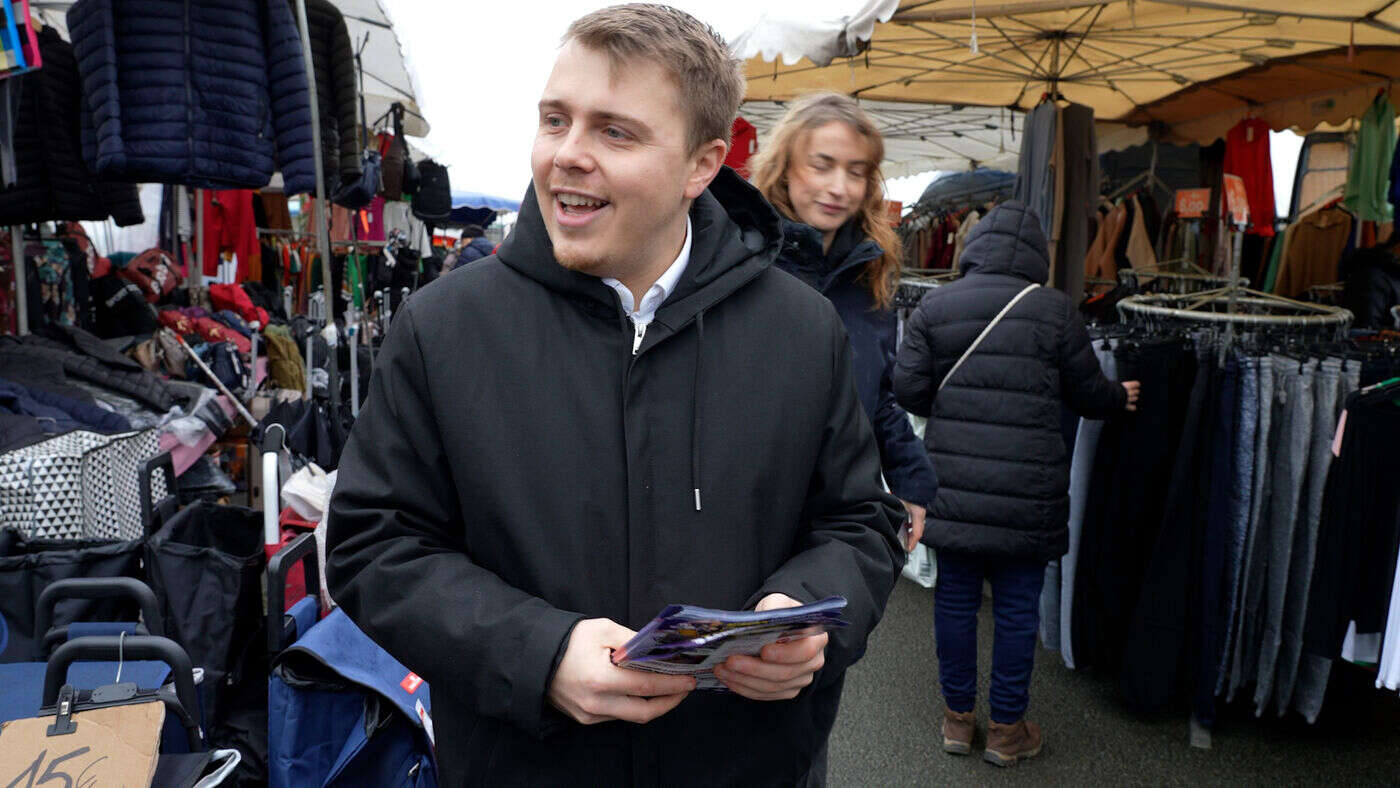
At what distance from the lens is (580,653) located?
1158 millimetres

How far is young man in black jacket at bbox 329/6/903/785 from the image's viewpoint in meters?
1.23

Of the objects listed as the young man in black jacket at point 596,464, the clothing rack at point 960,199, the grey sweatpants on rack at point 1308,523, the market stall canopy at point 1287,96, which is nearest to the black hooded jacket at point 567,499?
the young man in black jacket at point 596,464

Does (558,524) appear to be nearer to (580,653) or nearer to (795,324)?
(580,653)

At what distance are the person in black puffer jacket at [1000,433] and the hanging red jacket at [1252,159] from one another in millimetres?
3975

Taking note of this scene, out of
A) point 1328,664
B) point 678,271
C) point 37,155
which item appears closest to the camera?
point 678,271

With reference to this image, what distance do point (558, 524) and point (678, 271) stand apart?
0.41 m

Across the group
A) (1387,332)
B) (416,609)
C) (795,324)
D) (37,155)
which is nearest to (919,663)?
(1387,332)

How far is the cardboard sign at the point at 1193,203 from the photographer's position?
6562mm

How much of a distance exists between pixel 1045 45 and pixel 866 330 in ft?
13.7

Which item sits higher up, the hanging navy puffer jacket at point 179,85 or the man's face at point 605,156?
the hanging navy puffer jacket at point 179,85

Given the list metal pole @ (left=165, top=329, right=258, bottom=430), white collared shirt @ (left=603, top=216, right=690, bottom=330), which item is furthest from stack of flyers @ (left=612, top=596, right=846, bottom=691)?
metal pole @ (left=165, top=329, right=258, bottom=430)

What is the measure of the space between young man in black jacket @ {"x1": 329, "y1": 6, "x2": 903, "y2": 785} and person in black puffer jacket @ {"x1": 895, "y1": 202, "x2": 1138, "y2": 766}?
6.53 feet

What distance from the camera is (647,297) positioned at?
1386 mm

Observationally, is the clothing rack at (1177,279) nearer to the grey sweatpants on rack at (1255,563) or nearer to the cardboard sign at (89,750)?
the grey sweatpants on rack at (1255,563)
